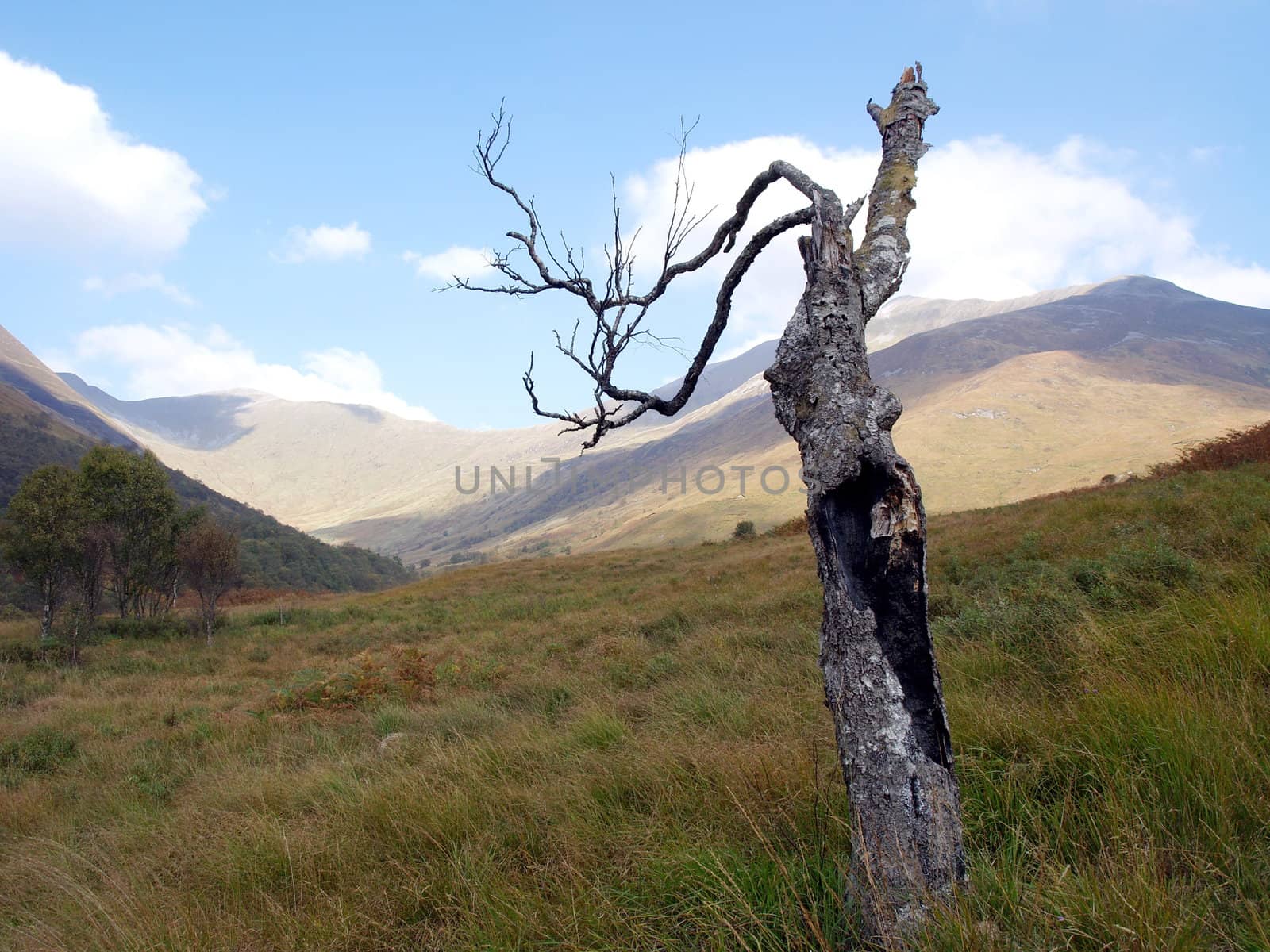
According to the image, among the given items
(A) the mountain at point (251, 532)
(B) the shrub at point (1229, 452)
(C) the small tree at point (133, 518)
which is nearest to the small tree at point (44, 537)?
(C) the small tree at point (133, 518)

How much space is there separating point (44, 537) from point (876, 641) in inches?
1148

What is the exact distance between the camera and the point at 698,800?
3.37 metres

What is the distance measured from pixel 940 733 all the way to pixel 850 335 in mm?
1490

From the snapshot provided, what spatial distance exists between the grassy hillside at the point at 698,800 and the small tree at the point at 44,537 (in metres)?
16.9

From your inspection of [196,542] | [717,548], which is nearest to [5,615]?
[196,542]

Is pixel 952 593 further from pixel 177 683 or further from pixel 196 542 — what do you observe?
pixel 196 542

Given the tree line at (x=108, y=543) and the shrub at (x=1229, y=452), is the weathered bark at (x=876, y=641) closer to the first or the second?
the shrub at (x=1229, y=452)

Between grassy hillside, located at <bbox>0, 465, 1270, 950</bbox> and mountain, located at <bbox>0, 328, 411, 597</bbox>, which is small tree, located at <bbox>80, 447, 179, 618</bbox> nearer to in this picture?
grassy hillside, located at <bbox>0, 465, 1270, 950</bbox>

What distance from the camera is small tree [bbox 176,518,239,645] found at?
2483 centimetres

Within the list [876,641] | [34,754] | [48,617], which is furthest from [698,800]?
[48,617]

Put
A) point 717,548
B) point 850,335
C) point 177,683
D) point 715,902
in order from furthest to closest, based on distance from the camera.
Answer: point 717,548 < point 177,683 < point 850,335 < point 715,902

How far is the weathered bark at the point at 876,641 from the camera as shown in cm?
202

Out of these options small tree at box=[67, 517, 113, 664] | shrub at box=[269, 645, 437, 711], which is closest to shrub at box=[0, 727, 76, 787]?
shrub at box=[269, 645, 437, 711]

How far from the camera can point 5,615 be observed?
34.2 m
